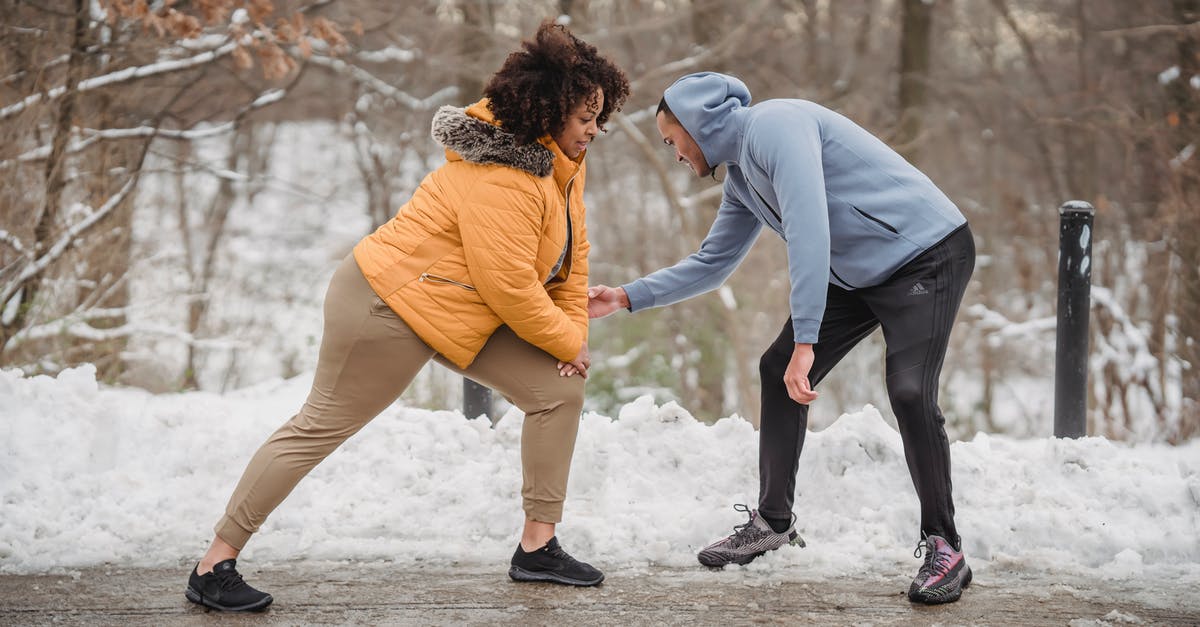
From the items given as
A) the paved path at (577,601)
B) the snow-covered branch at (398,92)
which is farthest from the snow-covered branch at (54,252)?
the snow-covered branch at (398,92)

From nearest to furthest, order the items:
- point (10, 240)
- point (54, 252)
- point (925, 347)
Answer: point (925, 347), point (10, 240), point (54, 252)

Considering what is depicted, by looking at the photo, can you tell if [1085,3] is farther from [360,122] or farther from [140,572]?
[140,572]

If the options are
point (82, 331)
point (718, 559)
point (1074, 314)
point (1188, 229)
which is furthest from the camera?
point (1188, 229)

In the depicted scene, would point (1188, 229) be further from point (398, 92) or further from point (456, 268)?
point (398, 92)

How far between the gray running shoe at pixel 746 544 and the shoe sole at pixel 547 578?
1.47ft

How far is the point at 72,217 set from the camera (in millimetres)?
7242

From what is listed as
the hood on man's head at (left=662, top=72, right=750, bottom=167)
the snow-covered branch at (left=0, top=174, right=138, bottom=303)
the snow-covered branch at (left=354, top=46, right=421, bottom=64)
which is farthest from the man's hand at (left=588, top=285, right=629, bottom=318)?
the snow-covered branch at (left=354, top=46, right=421, bottom=64)

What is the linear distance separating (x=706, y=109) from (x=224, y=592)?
2189mm

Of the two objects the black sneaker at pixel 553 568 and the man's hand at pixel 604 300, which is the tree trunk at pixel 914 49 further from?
the black sneaker at pixel 553 568

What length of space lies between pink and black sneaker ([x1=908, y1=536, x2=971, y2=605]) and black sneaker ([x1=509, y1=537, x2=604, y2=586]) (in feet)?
3.45

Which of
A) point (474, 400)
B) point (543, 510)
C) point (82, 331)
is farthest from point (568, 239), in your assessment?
point (82, 331)

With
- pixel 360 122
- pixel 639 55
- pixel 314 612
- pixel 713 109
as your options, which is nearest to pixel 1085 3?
pixel 639 55

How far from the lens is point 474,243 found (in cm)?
332

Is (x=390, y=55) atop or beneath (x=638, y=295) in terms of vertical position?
atop
